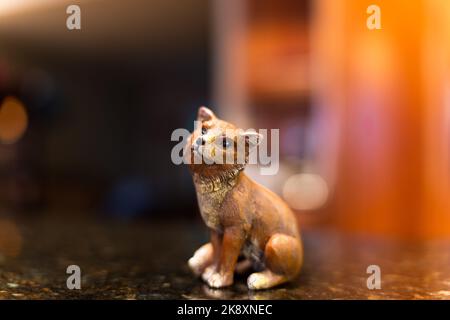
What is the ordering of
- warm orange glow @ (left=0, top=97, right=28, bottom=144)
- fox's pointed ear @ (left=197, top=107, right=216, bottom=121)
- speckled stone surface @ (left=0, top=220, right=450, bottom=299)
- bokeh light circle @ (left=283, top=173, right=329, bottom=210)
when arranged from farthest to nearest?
warm orange glow @ (left=0, top=97, right=28, bottom=144) < bokeh light circle @ (left=283, top=173, right=329, bottom=210) < fox's pointed ear @ (left=197, top=107, right=216, bottom=121) < speckled stone surface @ (left=0, top=220, right=450, bottom=299)

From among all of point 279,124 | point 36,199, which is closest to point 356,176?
point 279,124

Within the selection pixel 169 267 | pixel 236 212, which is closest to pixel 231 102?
pixel 169 267

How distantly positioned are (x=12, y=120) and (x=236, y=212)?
2.42 m

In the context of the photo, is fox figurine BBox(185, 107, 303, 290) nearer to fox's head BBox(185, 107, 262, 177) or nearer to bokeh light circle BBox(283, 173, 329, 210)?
fox's head BBox(185, 107, 262, 177)

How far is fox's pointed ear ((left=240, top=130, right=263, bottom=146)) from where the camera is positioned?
99 cm

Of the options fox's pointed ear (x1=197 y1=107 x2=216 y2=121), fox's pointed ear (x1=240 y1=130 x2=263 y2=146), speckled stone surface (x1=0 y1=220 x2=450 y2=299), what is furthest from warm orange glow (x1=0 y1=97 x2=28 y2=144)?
fox's pointed ear (x1=240 y1=130 x2=263 y2=146)

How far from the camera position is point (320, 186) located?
2643 millimetres

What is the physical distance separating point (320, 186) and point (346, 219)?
26 cm

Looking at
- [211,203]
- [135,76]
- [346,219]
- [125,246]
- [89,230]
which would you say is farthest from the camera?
[135,76]

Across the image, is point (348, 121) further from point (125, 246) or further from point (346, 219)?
point (125, 246)

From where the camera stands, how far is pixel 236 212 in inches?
39.8

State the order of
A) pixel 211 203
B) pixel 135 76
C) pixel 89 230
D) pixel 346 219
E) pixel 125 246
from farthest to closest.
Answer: pixel 135 76
pixel 346 219
pixel 89 230
pixel 125 246
pixel 211 203

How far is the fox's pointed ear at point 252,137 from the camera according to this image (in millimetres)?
987

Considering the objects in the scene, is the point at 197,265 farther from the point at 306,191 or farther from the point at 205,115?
the point at 306,191
